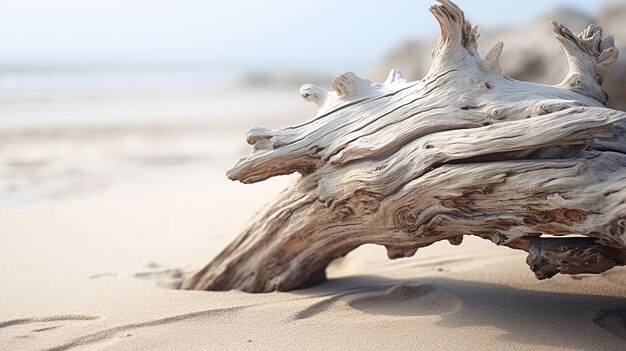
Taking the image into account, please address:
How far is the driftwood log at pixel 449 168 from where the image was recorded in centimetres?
284

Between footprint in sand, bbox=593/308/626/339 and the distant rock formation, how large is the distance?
19.1ft

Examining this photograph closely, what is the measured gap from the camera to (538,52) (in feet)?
40.3

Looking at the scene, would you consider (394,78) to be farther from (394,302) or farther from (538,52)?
(538,52)

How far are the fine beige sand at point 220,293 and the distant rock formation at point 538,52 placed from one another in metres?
4.98

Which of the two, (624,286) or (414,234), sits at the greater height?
(414,234)

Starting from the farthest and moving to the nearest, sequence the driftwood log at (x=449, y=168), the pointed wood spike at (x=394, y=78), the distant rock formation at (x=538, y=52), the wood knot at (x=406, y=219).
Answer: the distant rock formation at (x=538, y=52), the pointed wood spike at (x=394, y=78), the wood knot at (x=406, y=219), the driftwood log at (x=449, y=168)

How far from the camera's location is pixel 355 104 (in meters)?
3.62

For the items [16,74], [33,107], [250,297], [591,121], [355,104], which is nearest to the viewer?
[591,121]

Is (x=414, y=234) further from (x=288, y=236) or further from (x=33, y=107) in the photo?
(x=33, y=107)

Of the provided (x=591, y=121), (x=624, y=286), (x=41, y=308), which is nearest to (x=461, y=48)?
(x=591, y=121)

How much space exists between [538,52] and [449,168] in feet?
32.9

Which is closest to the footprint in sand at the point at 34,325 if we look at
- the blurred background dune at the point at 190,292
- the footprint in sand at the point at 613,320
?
the blurred background dune at the point at 190,292

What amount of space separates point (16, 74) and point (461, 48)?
31.2 meters

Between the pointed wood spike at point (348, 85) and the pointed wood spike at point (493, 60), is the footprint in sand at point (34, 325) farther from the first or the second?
the pointed wood spike at point (493, 60)
